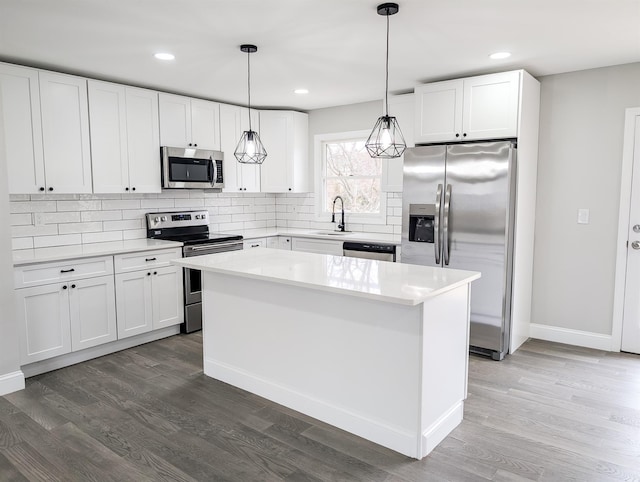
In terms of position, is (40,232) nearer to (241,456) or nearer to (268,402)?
(268,402)

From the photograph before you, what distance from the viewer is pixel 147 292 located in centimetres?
415

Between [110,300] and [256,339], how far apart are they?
1.52m

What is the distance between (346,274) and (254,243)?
8.57 ft

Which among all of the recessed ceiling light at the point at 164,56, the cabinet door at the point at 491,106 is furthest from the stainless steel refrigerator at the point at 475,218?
the recessed ceiling light at the point at 164,56

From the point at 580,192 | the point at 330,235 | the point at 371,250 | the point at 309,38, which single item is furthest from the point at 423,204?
the point at 309,38

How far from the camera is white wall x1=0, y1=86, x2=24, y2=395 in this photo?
3.13 m

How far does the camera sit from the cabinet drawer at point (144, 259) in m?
3.93

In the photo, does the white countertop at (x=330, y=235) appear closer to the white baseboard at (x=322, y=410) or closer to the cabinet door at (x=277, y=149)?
the cabinet door at (x=277, y=149)

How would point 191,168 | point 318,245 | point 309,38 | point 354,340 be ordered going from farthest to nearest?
point 318,245
point 191,168
point 309,38
point 354,340

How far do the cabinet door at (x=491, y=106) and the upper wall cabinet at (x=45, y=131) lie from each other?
3.30 meters

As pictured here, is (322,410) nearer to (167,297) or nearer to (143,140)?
(167,297)

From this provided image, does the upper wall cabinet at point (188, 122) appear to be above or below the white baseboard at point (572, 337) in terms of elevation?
above

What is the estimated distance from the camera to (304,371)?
9.48ft

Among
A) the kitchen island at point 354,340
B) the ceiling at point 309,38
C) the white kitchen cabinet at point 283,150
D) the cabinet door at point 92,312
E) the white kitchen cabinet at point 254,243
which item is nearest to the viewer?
the kitchen island at point 354,340
